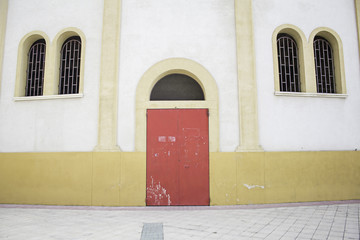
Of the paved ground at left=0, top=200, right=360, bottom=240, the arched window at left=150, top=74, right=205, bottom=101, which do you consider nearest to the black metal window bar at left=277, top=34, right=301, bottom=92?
the arched window at left=150, top=74, right=205, bottom=101

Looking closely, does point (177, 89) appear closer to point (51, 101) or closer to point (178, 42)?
point (178, 42)

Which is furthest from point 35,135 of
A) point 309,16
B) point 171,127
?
point 309,16

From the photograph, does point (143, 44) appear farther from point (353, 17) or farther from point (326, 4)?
point (353, 17)

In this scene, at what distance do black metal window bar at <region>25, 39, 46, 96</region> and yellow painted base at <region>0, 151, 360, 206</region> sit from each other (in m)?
2.10

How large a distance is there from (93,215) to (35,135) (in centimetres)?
321

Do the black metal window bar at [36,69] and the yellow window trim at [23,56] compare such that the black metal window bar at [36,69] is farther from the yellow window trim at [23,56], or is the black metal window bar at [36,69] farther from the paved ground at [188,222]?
the paved ground at [188,222]

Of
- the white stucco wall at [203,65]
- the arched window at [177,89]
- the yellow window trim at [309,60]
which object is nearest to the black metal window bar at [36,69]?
the white stucco wall at [203,65]

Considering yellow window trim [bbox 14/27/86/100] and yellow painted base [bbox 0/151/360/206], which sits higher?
yellow window trim [bbox 14/27/86/100]

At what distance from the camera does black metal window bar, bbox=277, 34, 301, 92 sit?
25.1ft

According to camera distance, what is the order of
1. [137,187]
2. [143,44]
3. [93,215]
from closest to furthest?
[93,215] < [137,187] < [143,44]

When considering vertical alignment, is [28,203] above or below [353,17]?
below

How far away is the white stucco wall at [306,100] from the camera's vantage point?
721 cm

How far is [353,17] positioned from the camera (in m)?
8.05

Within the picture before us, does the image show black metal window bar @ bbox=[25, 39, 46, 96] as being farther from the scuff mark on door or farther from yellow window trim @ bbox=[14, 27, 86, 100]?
the scuff mark on door
